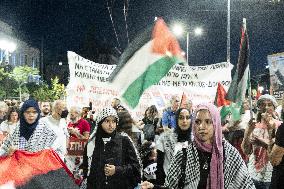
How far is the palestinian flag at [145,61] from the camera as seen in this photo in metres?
6.84

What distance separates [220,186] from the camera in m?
3.85

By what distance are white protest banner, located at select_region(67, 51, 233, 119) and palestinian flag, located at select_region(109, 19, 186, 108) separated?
90.3 inches

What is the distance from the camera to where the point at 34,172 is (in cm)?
373

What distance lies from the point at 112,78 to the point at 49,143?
1231 mm

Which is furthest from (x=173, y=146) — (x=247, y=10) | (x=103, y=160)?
(x=247, y=10)

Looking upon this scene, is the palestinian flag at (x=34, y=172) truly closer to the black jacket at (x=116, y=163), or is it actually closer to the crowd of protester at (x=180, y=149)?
the crowd of protester at (x=180, y=149)

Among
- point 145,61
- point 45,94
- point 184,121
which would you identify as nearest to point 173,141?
point 184,121

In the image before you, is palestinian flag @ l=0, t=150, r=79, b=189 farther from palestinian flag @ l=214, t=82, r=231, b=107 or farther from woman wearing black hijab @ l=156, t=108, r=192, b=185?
palestinian flag @ l=214, t=82, r=231, b=107

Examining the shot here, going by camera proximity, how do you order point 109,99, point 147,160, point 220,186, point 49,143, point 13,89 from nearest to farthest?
point 220,186 < point 49,143 < point 147,160 < point 109,99 < point 13,89

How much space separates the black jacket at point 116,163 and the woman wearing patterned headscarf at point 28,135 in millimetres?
997

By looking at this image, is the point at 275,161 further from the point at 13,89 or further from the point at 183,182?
the point at 13,89

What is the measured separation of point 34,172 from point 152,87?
8.77m

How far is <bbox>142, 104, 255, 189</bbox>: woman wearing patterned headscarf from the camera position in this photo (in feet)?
12.7

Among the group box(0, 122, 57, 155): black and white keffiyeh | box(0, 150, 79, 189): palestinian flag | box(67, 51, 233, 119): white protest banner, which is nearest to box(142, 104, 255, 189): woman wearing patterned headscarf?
box(0, 150, 79, 189): palestinian flag
